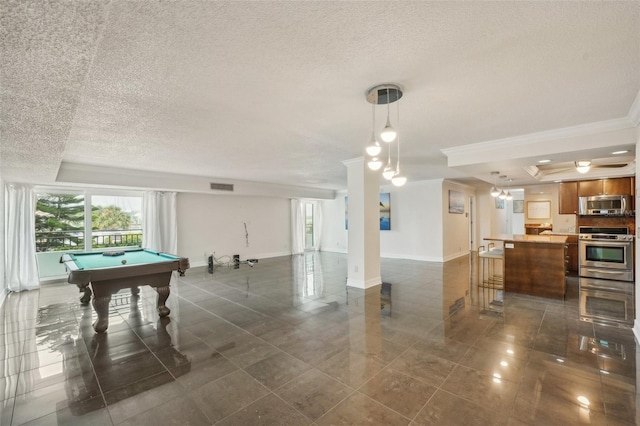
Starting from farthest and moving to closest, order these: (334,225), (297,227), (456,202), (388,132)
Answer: (334,225) < (297,227) < (456,202) < (388,132)

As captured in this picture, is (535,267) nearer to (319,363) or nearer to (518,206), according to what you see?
(319,363)

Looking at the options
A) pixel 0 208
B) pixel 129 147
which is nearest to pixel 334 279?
pixel 129 147

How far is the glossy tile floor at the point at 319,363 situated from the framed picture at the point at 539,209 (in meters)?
5.59

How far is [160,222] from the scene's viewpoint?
294 inches

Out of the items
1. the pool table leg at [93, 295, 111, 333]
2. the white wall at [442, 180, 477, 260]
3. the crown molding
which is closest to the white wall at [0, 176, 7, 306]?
the pool table leg at [93, 295, 111, 333]

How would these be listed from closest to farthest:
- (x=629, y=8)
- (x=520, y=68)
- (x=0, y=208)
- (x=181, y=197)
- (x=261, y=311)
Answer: (x=629, y=8)
(x=520, y=68)
(x=261, y=311)
(x=0, y=208)
(x=181, y=197)

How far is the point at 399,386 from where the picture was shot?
2.32 m

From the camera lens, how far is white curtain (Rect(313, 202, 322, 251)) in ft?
39.1

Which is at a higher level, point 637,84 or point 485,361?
point 637,84

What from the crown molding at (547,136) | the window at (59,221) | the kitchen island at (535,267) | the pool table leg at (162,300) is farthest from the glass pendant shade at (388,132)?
the window at (59,221)

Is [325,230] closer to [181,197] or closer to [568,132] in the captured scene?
[181,197]

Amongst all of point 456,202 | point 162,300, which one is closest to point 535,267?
point 456,202

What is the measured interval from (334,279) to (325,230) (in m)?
5.73

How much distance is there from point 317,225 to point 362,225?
21.9 feet
